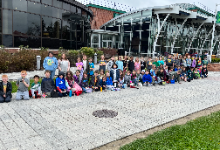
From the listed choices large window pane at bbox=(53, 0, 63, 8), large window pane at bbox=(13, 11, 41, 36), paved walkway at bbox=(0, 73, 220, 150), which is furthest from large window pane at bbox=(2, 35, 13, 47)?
paved walkway at bbox=(0, 73, 220, 150)

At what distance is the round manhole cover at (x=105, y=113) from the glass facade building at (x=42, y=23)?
16132 mm

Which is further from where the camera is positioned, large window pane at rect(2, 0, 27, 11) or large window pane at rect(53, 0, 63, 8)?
large window pane at rect(53, 0, 63, 8)

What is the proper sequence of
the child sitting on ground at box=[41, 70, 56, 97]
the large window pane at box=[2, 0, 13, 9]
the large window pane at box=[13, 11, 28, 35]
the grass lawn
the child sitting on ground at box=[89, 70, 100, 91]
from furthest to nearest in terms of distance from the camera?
the large window pane at box=[13, 11, 28, 35], the large window pane at box=[2, 0, 13, 9], the child sitting on ground at box=[89, 70, 100, 91], the child sitting on ground at box=[41, 70, 56, 97], the grass lawn

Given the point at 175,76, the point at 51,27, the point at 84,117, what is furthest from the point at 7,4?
the point at 84,117

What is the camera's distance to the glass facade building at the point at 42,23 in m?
18.6

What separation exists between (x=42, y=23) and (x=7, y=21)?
11.7 ft

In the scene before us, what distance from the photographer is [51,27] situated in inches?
864

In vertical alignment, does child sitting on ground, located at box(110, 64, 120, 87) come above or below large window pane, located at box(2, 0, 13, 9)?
below

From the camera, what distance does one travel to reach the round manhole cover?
5893 mm

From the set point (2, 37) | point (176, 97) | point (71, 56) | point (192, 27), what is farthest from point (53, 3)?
point (192, 27)

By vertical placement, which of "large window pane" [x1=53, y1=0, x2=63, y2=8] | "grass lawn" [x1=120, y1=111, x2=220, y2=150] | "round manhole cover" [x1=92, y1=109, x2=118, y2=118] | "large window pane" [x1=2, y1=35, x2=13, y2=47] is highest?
"large window pane" [x1=53, y1=0, x2=63, y2=8]

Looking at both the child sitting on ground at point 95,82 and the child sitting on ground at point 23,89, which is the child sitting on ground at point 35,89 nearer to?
the child sitting on ground at point 23,89

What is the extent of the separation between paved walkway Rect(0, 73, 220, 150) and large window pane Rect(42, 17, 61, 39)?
15267 millimetres

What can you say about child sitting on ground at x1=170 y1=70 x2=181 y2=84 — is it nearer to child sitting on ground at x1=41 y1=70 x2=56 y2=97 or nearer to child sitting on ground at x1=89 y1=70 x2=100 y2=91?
child sitting on ground at x1=89 y1=70 x2=100 y2=91
